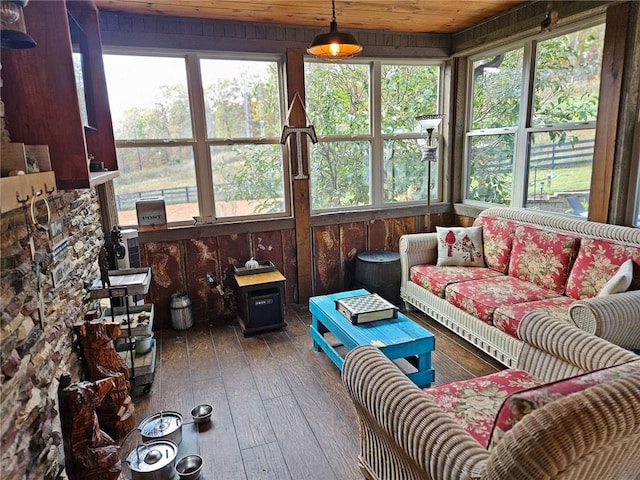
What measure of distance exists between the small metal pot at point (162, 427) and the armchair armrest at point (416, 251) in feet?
7.46

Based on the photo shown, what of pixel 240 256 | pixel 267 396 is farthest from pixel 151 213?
pixel 267 396

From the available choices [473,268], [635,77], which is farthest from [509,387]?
[635,77]

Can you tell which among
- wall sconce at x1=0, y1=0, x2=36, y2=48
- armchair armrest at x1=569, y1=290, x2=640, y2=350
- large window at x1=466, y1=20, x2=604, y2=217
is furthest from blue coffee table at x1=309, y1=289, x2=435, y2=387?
wall sconce at x1=0, y1=0, x2=36, y2=48

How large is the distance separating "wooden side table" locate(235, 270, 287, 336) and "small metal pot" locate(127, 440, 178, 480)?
146 centimetres

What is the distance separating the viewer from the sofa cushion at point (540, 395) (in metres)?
1.11

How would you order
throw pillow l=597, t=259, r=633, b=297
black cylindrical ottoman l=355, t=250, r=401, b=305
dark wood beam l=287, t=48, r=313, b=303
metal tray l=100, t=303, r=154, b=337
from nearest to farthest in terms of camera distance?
throw pillow l=597, t=259, r=633, b=297 < metal tray l=100, t=303, r=154, b=337 < dark wood beam l=287, t=48, r=313, b=303 < black cylindrical ottoman l=355, t=250, r=401, b=305

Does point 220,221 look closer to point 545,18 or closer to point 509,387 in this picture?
point 509,387

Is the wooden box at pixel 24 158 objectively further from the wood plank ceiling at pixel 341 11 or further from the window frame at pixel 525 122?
the window frame at pixel 525 122

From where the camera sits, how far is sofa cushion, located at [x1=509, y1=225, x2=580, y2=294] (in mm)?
2957

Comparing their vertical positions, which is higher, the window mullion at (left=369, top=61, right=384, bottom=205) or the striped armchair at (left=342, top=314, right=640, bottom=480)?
the window mullion at (left=369, top=61, right=384, bottom=205)

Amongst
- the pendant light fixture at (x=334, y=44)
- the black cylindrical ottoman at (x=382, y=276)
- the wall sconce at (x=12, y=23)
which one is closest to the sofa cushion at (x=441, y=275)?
the black cylindrical ottoman at (x=382, y=276)

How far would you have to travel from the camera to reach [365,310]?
2738 millimetres

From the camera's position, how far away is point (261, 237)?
13.0 feet

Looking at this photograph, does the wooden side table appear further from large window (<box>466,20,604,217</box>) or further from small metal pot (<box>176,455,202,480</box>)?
large window (<box>466,20,604,217</box>)
